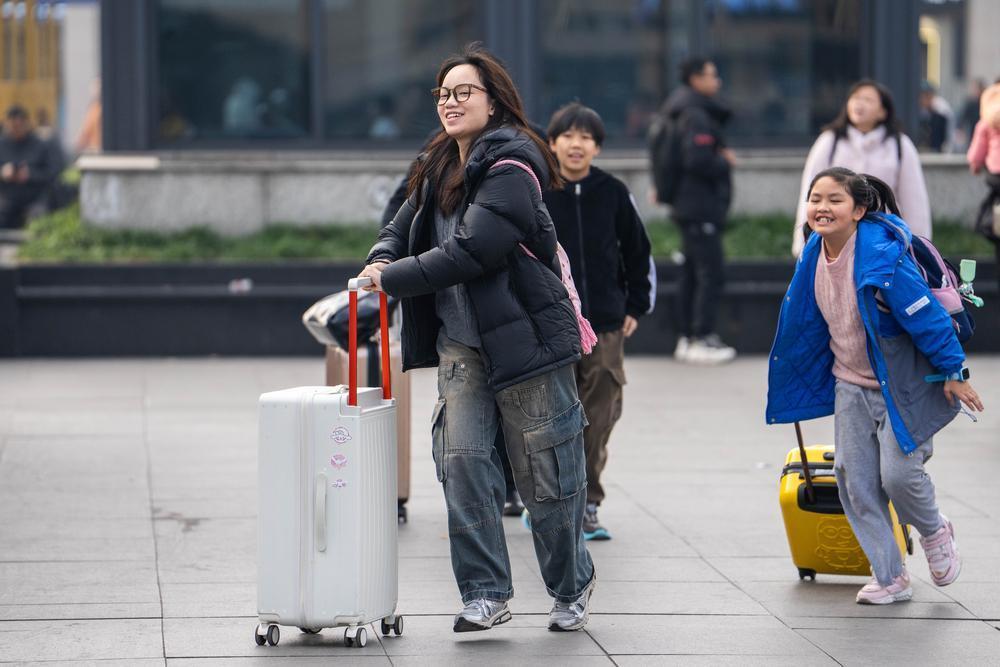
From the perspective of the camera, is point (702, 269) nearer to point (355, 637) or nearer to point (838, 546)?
point (838, 546)

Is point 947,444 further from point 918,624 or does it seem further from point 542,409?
point 542,409

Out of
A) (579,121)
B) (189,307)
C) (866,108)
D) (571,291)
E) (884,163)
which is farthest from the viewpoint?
(189,307)

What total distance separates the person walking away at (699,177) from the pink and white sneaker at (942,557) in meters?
6.72

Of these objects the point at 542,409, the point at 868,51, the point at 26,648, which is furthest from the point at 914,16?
the point at 26,648

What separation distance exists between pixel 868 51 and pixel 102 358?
7016 millimetres

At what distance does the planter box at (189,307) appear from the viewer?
42.1 ft

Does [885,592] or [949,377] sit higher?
[949,377]

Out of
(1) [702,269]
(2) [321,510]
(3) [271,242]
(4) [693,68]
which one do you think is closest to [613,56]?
(4) [693,68]

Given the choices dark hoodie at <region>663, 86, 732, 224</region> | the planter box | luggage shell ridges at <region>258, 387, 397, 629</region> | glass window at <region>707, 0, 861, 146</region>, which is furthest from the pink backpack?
glass window at <region>707, 0, 861, 146</region>

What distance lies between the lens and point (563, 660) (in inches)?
205

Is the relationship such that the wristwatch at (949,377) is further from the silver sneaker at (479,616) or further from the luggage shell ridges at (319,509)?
the luggage shell ridges at (319,509)

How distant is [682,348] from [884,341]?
7224mm

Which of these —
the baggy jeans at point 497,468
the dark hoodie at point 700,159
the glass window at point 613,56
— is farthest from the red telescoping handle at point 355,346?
the glass window at point 613,56

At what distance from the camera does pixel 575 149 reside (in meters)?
6.94
